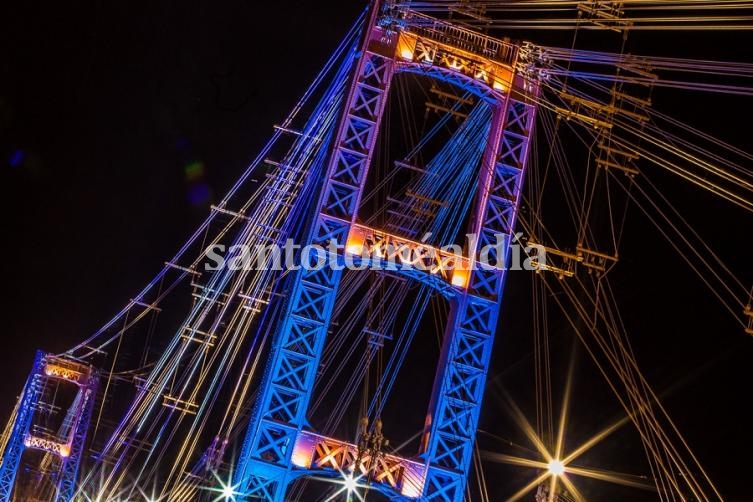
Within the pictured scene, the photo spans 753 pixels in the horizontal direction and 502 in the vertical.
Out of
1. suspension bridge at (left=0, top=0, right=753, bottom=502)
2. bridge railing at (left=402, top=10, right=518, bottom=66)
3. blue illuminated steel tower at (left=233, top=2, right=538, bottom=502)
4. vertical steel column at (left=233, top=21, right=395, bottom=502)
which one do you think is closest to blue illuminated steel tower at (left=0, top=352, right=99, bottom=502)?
suspension bridge at (left=0, top=0, right=753, bottom=502)

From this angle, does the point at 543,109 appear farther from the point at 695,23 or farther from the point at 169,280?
the point at 169,280

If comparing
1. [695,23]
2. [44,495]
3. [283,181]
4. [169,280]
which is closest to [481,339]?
[283,181]

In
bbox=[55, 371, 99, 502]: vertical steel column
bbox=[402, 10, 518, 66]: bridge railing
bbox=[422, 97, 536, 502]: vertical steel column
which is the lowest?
bbox=[55, 371, 99, 502]: vertical steel column

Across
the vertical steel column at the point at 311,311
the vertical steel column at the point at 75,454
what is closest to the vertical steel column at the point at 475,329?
the vertical steel column at the point at 311,311

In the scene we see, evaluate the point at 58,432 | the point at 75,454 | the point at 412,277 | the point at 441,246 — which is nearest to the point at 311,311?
the point at 412,277

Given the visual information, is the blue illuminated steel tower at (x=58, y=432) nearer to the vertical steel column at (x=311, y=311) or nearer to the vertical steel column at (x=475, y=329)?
the vertical steel column at (x=311, y=311)

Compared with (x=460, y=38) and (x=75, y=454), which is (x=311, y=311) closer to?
(x=460, y=38)

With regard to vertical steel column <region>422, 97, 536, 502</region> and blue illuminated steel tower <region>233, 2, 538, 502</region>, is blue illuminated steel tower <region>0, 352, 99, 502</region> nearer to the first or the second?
blue illuminated steel tower <region>233, 2, 538, 502</region>
